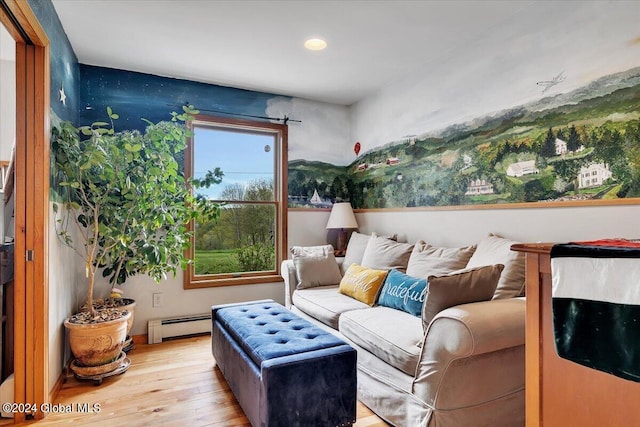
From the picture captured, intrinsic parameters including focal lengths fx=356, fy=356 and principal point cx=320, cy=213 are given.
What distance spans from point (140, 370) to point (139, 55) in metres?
2.50

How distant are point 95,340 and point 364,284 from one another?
190 centimetres

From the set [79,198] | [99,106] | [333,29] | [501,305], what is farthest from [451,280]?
[99,106]

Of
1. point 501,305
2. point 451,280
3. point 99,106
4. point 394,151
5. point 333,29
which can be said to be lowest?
point 501,305

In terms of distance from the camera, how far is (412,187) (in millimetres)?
3318

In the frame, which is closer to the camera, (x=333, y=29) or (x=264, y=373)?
(x=264, y=373)

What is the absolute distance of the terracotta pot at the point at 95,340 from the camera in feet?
7.70

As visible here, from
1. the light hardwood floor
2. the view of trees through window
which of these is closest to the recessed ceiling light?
the view of trees through window

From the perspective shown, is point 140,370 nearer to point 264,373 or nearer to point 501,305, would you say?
point 264,373

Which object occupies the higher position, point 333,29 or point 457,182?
point 333,29

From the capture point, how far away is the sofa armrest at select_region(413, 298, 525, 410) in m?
1.61

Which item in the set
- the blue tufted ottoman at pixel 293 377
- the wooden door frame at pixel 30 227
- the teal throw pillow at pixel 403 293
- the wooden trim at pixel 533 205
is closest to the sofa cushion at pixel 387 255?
the teal throw pillow at pixel 403 293

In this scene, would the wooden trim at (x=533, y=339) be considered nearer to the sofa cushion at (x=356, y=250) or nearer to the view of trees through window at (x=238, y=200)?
the sofa cushion at (x=356, y=250)

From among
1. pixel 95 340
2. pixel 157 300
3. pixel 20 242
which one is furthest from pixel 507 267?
pixel 157 300

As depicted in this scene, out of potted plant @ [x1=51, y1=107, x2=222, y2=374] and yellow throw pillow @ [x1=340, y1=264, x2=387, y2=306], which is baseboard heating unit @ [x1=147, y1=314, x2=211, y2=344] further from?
yellow throw pillow @ [x1=340, y1=264, x2=387, y2=306]
